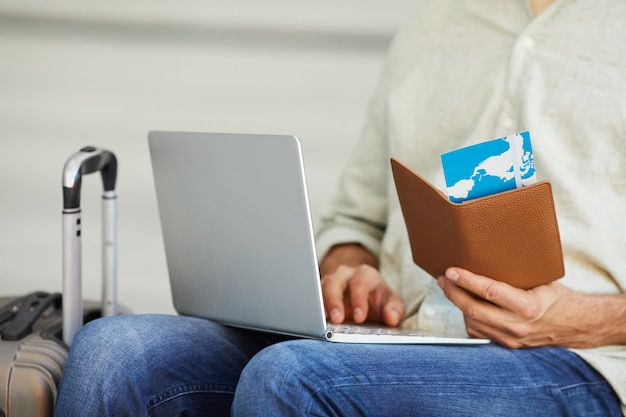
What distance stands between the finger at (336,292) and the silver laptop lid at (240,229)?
15 centimetres

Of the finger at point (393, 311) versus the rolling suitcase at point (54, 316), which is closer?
the rolling suitcase at point (54, 316)

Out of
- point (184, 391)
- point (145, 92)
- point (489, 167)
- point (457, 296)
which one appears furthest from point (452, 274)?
point (145, 92)

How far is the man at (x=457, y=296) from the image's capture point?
1.06 meters

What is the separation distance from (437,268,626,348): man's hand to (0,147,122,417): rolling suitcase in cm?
57

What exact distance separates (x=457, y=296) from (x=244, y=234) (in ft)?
1.00

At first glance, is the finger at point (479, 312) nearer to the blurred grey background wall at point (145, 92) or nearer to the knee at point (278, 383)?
the knee at point (278, 383)

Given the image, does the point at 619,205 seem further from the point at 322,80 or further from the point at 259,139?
the point at 322,80

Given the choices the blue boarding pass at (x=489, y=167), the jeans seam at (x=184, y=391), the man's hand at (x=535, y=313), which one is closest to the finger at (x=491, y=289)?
the man's hand at (x=535, y=313)

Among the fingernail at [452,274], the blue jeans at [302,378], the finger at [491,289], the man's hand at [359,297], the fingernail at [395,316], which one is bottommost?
the blue jeans at [302,378]

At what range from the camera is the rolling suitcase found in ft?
3.88

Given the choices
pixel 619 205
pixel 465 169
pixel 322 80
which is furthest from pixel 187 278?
pixel 322 80

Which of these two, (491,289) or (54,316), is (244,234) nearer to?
(491,289)

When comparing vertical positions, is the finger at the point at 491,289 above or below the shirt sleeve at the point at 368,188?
below

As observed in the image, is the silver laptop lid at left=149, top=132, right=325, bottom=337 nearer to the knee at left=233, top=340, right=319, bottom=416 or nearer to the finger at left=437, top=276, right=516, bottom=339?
the knee at left=233, top=340, right=319, bottom=416
